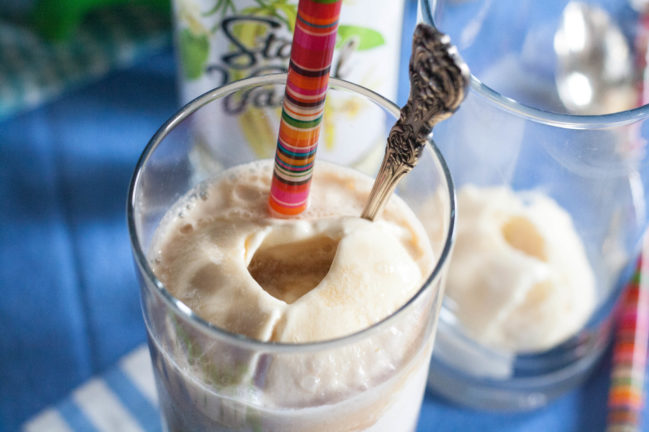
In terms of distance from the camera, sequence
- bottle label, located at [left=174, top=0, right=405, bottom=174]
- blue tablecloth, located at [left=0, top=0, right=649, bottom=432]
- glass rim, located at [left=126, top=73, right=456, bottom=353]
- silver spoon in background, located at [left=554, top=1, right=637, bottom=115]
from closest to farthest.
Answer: glass rim, located at [left=126, top=73, right=456, bottom=353] → bottle label, located at [left=174, top=0, right=405, bottom=174] → blue tablecloth, located at [left=0, top=0, right=649, bottom=432] → silver spoon in background, located at [left=554, top=1, right=637, bottom=115]

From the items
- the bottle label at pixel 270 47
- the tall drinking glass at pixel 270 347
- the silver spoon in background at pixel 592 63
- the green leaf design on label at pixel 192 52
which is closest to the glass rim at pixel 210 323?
the tall drinking glass at pixel 270 347

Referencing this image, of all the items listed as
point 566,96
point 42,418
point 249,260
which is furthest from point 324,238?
point 566,96

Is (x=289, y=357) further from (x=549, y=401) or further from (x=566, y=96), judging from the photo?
(x=566, y=96)

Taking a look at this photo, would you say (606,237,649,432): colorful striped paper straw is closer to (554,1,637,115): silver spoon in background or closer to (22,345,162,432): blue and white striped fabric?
(554,1,637,115): silver spoon in background

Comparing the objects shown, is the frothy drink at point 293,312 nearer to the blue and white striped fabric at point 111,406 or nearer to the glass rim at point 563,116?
the glass rim at point 563,116

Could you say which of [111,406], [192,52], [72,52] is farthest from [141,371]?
[72,52]

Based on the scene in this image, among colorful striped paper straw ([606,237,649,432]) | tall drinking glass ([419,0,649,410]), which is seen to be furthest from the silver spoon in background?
colorful striped paper straw ([606,237,649,432])
